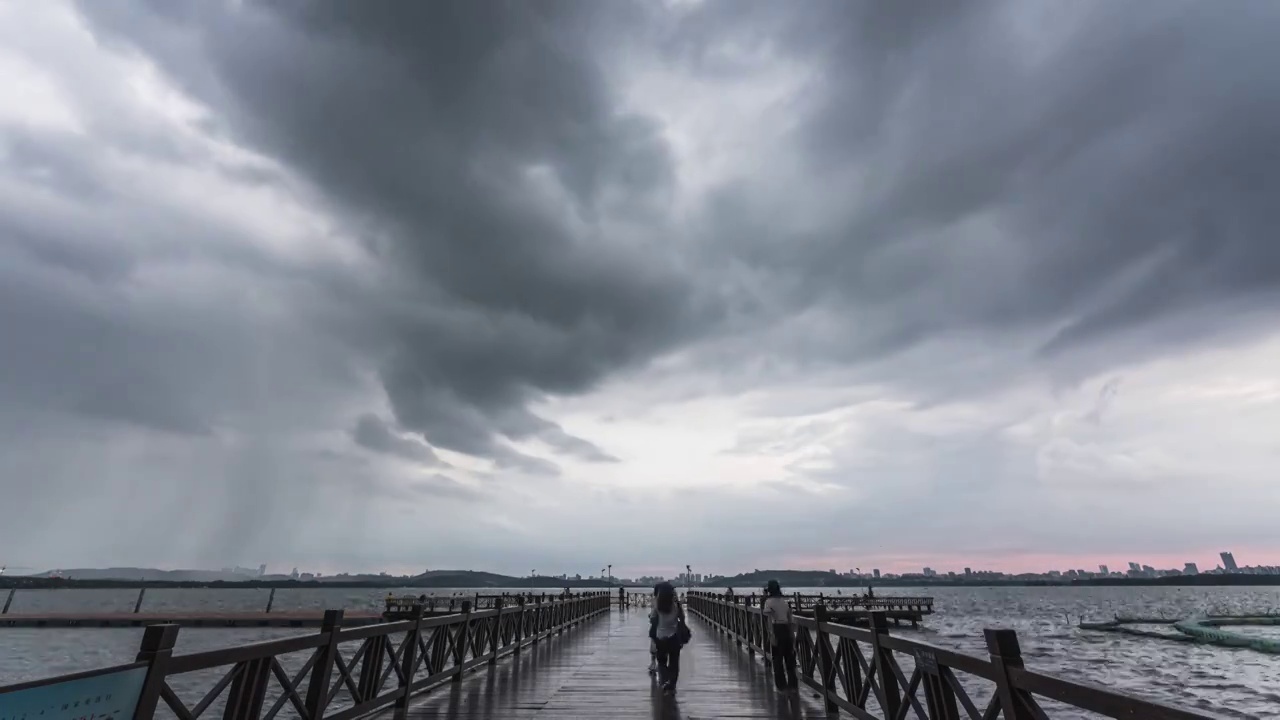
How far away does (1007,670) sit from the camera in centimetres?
447

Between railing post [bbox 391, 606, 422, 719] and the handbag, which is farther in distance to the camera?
the handbag

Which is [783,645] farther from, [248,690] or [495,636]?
[248,690]

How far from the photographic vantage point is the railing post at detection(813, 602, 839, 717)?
26.8 ft

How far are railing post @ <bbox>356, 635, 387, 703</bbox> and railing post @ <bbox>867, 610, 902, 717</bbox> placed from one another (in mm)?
6170

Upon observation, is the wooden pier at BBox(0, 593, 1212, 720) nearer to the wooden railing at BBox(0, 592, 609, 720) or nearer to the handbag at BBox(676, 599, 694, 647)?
the wooden railing at BBox(0, 592, 609, 720)

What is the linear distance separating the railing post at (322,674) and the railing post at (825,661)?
6189 mm

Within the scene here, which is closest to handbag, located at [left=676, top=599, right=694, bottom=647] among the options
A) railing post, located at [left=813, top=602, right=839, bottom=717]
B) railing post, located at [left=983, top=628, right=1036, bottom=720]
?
railing post, located at [left=813, top=602, right=839, bottom=717]

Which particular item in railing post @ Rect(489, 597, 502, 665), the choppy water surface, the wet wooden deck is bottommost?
the choppy water surface

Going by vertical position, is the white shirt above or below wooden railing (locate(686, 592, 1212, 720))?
above

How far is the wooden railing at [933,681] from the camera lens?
3580 millimetres

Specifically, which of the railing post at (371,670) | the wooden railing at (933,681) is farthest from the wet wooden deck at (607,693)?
the wooden railing at (933,681)

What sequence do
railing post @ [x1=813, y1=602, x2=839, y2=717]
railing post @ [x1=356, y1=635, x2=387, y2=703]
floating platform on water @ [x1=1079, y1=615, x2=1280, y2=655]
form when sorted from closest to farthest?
1. railing post @ [x1=356, y1=635, x2=387, y2=703]
2. railing post @ [x1=813, y1=602, x2=839, y2=717]
3. floating platform on water @ [x1=1079, y1=615, x2=1280, y2=655]

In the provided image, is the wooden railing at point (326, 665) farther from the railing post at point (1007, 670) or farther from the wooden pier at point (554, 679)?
the railing post at point (1007, 670)

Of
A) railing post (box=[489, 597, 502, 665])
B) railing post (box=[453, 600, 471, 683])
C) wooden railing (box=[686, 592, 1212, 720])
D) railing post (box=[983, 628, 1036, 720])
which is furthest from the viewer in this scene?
railing post (box=[489, 597, 502, 665])
